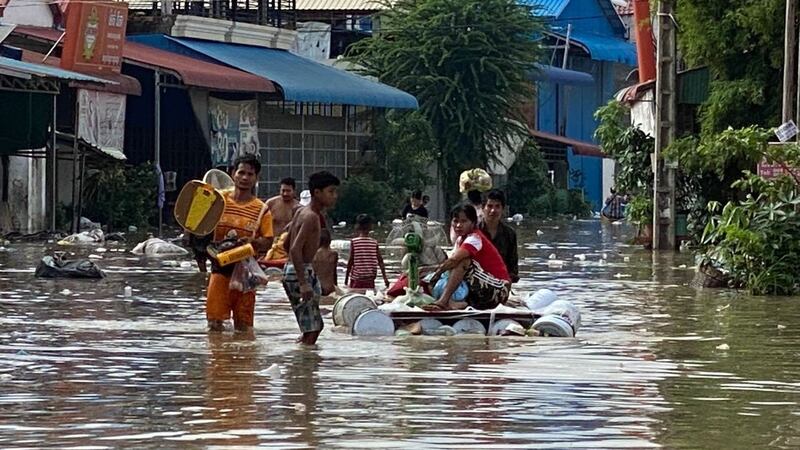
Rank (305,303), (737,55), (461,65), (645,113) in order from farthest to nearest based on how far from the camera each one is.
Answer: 1. (461,65)
2. (645,113)
3. (737,55)
4. (305,303)

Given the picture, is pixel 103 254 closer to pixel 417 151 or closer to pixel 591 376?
pixel 591 376

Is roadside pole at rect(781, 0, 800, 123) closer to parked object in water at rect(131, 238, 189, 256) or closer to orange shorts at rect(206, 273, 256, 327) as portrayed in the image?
parked object in water at rect(131, 238, 189, 256)

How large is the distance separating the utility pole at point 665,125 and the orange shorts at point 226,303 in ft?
52.9

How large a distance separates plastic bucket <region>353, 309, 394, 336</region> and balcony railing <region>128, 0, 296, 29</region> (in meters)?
31.3

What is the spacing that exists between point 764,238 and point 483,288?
6.40m

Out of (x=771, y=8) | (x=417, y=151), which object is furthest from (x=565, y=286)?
(x=417, y=151)

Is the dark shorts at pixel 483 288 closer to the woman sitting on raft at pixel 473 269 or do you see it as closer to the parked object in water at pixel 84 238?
the woman sitting on raft at pixel 473 269

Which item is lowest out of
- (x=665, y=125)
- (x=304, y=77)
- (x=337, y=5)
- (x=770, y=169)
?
(x=770, y=169)

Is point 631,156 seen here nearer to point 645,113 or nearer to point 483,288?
point 645,113

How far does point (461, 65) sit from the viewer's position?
50312mm

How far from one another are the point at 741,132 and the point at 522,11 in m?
29.9

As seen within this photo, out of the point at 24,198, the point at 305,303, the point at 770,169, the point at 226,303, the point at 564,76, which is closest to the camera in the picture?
the point at 305,303

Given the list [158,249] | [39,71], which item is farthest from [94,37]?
[158,249]

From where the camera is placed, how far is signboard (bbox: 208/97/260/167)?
43.1m
